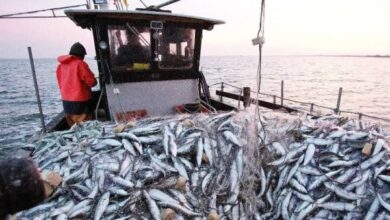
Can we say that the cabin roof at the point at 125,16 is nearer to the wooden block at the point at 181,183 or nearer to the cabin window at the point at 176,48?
the cabin window at the point at 176,48

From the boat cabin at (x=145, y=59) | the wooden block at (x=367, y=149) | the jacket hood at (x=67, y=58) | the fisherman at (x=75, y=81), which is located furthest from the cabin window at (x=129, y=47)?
the wooden block at (x=367, y=149)

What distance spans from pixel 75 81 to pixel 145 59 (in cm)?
197

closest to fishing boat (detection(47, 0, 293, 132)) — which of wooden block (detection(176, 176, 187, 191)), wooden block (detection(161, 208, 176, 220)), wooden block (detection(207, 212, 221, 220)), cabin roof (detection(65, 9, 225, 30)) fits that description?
cabin roof (detection(65, 9, 225, 30))

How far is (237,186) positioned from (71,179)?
2557 mm

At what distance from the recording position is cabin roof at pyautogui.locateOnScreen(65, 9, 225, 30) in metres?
8.28

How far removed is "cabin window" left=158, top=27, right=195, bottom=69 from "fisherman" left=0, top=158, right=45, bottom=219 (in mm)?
8133

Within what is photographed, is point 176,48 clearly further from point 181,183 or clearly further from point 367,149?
point 367,149

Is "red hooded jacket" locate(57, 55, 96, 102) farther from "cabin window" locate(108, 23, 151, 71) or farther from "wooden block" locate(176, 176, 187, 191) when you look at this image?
"wooden block" locate(176, 176, 187, 191)

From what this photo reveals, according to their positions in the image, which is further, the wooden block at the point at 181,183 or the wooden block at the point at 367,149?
the wooden block at the point at 367,149

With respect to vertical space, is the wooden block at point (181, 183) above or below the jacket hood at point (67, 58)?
below

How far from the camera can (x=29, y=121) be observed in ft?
73.3

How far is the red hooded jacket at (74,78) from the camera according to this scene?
28.0 ft

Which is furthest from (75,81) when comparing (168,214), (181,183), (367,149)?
(367,149)

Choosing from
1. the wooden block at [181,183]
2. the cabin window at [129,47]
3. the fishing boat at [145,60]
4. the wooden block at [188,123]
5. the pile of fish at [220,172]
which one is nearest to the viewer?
the pile of fish at [220,172]
